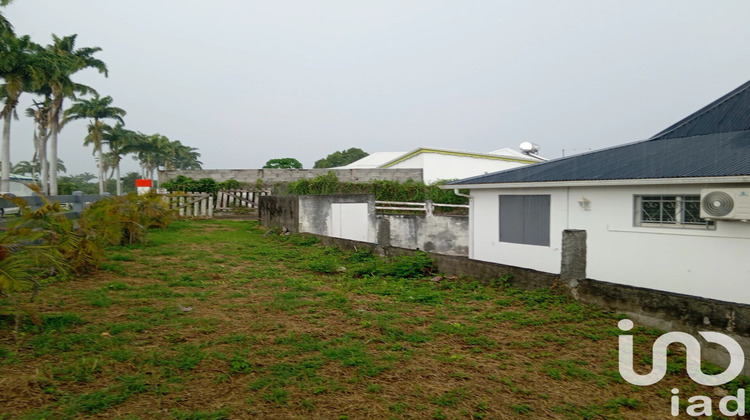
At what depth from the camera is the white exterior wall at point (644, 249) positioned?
6.98 m

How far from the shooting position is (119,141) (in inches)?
1898

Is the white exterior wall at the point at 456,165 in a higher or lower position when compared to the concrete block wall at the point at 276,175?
higher

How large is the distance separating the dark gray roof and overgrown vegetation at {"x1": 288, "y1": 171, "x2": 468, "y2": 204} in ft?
21.4

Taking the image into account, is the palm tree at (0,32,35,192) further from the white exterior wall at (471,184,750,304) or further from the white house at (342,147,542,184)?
the white exterior wall at (471,184,750,304)

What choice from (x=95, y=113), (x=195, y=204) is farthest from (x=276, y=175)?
(x=95, y=113)

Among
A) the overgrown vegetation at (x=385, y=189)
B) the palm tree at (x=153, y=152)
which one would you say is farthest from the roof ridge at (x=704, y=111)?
the palm tree at (x=153, y=152)

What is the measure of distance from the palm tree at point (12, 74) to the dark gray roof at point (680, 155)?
31569 millimetres

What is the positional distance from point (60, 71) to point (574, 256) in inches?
1456

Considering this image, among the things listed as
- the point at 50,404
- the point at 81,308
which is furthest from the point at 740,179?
the point at 81,308

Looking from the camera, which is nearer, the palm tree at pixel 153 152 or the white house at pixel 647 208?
the white house at pixel 647 208

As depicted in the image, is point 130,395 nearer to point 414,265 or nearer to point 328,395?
point 328,395

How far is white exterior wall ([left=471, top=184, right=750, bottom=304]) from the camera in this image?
275 inches

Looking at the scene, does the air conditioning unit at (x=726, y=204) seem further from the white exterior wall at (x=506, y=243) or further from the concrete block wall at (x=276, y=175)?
the concrete block wall at (x=276, y=175)

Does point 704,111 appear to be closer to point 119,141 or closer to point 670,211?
point 670,211
